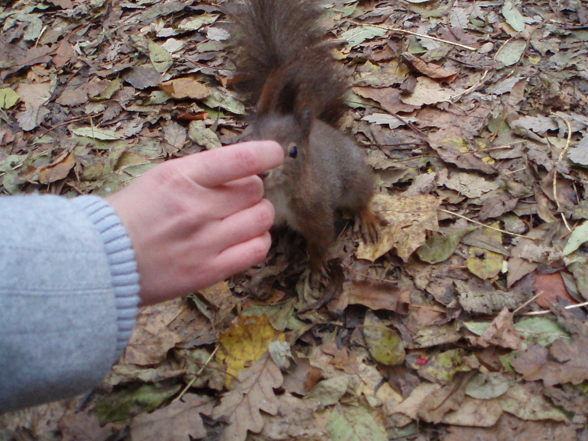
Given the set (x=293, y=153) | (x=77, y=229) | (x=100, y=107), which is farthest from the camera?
(x=100, y=107)

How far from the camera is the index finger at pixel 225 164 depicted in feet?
4.23

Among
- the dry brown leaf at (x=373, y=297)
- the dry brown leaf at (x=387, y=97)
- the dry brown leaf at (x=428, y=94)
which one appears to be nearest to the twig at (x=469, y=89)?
the dry brown leaf at (x=428, y=94)

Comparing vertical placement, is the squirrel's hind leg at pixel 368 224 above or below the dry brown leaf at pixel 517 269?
above

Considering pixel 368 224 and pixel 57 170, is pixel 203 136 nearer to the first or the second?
pixel 57 170

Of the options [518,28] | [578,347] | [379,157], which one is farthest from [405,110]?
[578,347]

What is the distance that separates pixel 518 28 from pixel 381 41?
0.88 m

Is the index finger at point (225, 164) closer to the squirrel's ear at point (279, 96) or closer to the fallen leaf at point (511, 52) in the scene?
the squirrel's ear at point (279, 96)

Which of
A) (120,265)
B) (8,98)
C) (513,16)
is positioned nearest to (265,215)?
(120,265)

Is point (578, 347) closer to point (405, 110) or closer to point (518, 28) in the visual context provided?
point (405, 110)

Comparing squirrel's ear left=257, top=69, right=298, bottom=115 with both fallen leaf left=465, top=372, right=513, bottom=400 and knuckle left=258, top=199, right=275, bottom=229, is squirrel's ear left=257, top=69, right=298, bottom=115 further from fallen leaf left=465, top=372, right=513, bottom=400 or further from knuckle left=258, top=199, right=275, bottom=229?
fallen leaf left=465, top=372, right=513, bottom=400

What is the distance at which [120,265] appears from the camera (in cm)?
119

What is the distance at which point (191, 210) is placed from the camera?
1281 mm

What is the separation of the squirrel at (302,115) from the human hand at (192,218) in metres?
0.72

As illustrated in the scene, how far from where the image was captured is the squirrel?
2.16m
